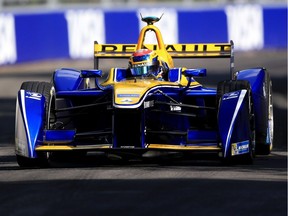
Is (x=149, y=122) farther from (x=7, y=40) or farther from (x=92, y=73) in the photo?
(x=7, y=40)

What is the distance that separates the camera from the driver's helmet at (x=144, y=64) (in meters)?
12.2

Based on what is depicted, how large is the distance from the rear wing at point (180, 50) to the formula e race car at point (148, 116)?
27.6 inches

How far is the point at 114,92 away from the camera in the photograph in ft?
35.3

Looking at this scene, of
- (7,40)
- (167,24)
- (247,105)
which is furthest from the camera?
(167,24)

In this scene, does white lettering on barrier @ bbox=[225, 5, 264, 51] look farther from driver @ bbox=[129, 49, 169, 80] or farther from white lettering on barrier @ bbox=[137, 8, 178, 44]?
driver @ bbox=[129, 49, 169, 80]

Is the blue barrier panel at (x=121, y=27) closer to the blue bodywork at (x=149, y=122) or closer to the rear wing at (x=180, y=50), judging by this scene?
the rear wing at (x=180, y=50)

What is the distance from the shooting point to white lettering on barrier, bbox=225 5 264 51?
30.7 m

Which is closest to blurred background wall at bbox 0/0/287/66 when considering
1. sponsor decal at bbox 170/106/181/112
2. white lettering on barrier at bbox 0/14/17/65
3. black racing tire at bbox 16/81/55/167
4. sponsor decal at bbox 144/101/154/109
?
white lettering on barrier at bbox 0/14/17/65

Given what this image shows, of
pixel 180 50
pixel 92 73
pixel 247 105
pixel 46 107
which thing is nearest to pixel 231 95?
pixel 247 105


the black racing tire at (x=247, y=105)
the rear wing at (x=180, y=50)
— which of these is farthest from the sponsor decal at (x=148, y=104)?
the rear wing at (x=180, y=50)

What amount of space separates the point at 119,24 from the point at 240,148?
19947 mm

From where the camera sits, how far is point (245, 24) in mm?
30859
